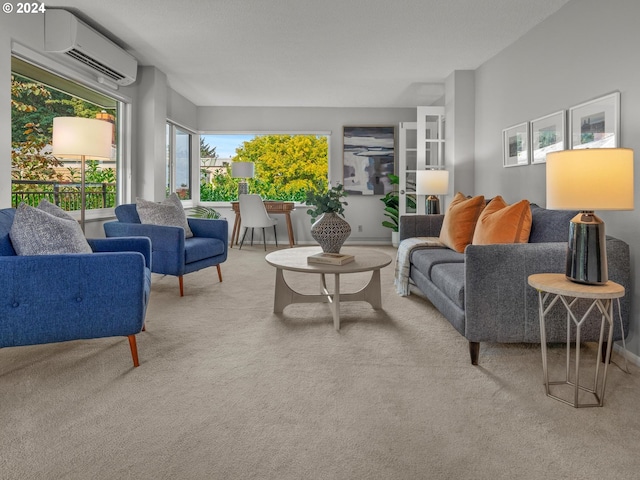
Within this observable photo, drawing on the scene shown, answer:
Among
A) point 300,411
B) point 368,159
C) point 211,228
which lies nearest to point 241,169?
point 368,159

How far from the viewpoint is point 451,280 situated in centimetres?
264

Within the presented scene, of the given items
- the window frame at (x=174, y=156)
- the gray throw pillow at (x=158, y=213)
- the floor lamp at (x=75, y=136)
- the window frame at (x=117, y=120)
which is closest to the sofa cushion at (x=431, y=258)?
the gray throw pillow at (x=158, y=213)

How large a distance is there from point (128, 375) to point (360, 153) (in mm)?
6138

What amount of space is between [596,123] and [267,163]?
5.67 meters

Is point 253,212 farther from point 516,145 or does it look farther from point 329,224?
point 516,145

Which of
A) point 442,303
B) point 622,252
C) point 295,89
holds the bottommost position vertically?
point 442,303

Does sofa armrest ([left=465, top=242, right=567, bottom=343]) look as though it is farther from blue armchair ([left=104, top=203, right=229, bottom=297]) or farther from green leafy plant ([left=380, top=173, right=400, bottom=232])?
green leafy plant ([left=380, top=173, right=400, bottom=232])

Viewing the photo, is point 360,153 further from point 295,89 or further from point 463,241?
point 463,241

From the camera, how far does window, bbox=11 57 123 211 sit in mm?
3555

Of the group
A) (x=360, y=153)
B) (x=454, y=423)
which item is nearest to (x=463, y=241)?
(x=454, y=423)

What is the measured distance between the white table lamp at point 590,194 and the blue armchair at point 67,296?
2.01m

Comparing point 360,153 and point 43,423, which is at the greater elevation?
point 360,153

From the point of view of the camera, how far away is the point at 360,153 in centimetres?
772

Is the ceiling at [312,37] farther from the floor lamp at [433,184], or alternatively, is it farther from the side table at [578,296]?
the side table at [578,296]
